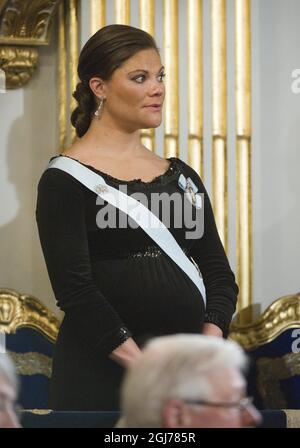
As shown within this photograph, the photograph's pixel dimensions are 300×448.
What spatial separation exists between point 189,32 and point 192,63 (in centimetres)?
11

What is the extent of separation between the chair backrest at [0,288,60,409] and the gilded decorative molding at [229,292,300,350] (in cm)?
65

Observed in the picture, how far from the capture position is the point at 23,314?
14.2 ft

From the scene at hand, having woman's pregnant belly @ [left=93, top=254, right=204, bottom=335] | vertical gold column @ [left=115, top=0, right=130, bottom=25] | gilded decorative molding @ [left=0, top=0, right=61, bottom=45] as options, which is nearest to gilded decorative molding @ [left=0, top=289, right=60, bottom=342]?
Result: gilded decorative molding @ [left=0, top=0, right=61, bottom=45]

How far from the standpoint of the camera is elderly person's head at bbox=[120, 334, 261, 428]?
69.1 inches

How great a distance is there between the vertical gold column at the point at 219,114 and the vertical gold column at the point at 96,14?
1.33ft

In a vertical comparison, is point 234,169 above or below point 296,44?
below

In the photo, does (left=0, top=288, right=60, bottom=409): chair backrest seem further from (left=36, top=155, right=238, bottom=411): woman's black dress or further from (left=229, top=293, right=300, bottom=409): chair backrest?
(left=36, top=155, right=238, bottom=411): woman's black dress

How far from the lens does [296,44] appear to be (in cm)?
474

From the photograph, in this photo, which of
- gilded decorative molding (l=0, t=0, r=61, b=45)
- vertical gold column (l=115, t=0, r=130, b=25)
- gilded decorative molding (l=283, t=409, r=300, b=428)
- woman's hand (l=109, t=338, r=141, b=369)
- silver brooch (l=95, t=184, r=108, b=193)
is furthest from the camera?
vertical gold column (l=115, t=0, r=130, b=25)

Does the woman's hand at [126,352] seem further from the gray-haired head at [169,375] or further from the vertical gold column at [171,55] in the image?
the vertical gold column at [171,55]
